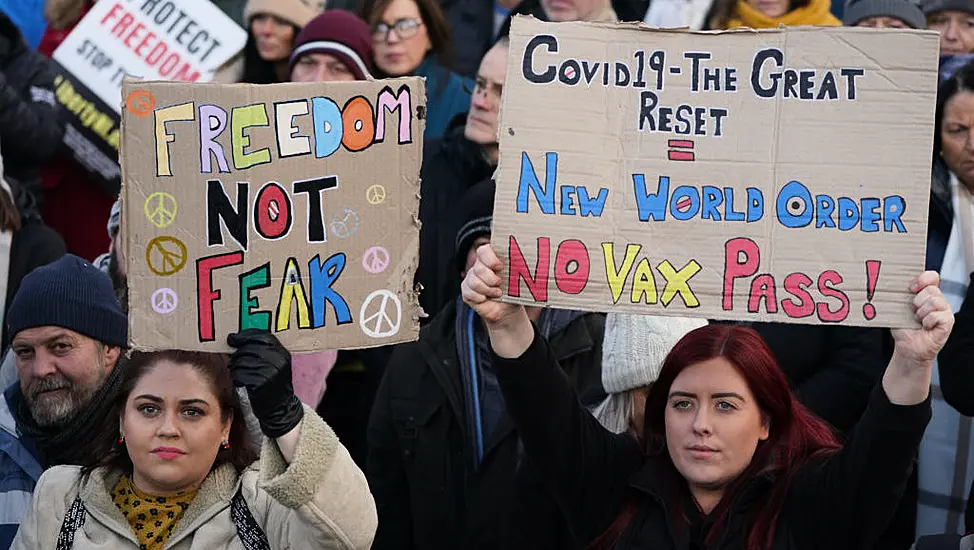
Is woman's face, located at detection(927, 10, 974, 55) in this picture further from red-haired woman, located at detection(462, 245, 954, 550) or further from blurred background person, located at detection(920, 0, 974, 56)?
red-haired woman, located at detection(462, 245, 954, 550)

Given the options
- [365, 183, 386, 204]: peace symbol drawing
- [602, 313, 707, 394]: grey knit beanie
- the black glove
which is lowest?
the black glove

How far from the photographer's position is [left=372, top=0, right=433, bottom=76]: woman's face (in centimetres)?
726

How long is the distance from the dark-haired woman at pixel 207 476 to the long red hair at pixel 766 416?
0.76 m

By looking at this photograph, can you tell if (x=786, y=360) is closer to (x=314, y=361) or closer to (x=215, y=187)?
(x=314, y=361)

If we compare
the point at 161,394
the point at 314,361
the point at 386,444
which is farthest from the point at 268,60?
the point at 161,394

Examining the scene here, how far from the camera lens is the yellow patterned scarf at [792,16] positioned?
23.5ft

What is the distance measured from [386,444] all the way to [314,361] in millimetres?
673

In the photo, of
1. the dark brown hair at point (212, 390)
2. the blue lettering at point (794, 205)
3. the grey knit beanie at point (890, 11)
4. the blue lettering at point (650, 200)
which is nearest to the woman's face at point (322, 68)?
the grey knit beanie at point (890, 11)

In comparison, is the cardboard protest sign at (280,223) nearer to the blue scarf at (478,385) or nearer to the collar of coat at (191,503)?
the collar of coat at (191,503)

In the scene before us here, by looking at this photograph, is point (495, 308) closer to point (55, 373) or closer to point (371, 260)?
point (371, 260)

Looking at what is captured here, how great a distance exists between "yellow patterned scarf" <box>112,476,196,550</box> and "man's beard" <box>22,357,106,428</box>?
0.75 meters

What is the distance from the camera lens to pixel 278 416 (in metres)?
4.09

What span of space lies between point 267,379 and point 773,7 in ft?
12.7

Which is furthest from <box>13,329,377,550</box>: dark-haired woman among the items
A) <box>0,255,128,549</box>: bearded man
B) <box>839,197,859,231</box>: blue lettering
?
<box>839,197,859,231</box>: blue lettering
